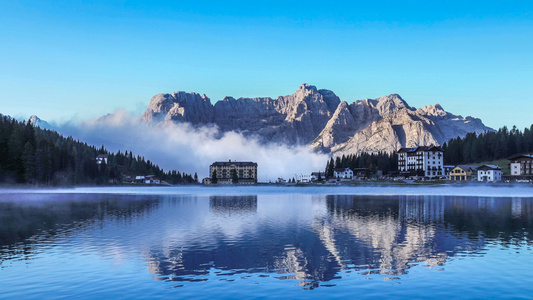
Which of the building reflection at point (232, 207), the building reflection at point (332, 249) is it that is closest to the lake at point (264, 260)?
the building reflection at point (332, 249)

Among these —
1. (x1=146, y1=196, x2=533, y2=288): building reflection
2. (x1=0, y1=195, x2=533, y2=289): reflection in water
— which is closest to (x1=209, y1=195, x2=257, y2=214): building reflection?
(x1=0, y1=195, x2=533, y2=289): reflection in water

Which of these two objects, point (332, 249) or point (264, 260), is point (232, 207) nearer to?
point (332, 249)

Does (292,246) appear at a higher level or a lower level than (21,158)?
lower

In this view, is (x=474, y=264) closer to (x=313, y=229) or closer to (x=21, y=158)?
(x=313, y=229)

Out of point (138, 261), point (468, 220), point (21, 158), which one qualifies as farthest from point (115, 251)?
point (21, 158)

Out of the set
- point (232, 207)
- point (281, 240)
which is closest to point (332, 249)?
point (281, 240)

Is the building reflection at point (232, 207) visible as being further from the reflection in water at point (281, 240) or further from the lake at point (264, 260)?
the lake at point (264, 260)

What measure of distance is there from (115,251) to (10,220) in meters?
30.9

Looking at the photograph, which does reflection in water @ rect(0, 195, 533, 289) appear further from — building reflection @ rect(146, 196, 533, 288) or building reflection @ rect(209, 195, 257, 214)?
building reflection @ rect(209, 195, 257, 214)

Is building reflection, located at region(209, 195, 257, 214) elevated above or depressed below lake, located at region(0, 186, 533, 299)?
below

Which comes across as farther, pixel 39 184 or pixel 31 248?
pixel 39 184

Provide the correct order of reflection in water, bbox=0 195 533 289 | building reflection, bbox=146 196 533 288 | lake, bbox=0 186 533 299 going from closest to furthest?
lake, bbox=0 186 533 299, building reflection, bbox=146 196 533 288, reflection in water, bbox=0 195 533 289

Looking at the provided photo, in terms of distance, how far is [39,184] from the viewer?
197m

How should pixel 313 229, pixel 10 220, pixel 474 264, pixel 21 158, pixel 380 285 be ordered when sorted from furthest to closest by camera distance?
1. pixel 21 158
2. pixel 10 220
3. pixel 313 229
4. pixel 474 264
5. pixel 380 285
